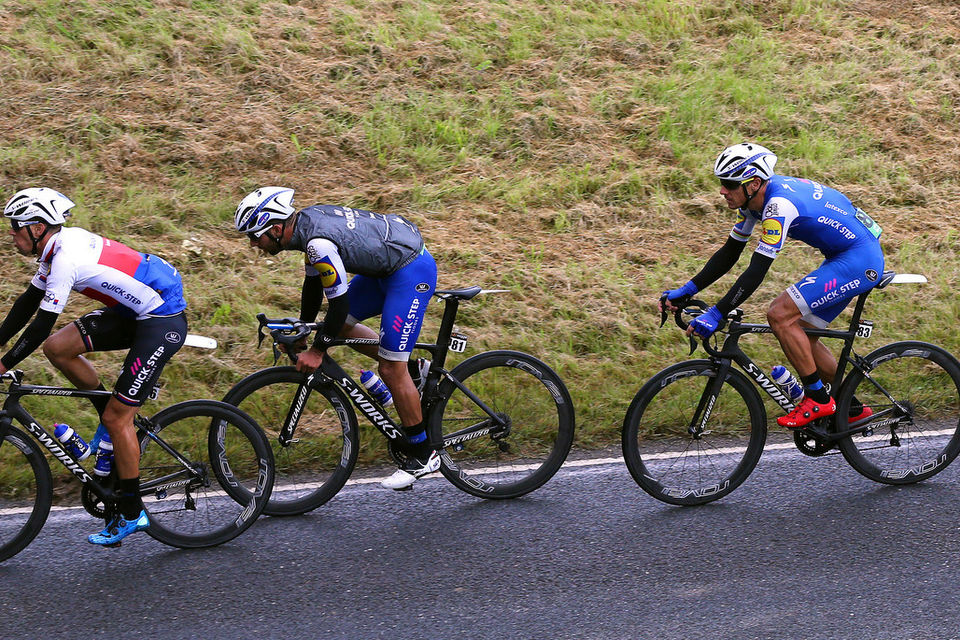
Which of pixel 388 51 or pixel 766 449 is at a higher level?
pixel 388 51

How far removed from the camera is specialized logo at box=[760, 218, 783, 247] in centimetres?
577

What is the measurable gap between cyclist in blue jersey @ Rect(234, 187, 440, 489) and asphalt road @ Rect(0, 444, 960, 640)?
2.19 ft

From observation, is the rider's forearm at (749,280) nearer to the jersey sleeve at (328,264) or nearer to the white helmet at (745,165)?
the white helmet at (745,165)

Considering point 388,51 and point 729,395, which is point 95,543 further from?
point 388,51

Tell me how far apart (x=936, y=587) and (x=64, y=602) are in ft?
14.3

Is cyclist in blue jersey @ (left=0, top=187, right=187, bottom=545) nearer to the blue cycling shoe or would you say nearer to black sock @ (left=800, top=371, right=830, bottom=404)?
the blue cycling shoe

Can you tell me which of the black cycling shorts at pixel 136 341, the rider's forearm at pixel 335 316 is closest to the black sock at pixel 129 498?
the black cycling shorts at pixel 136 341

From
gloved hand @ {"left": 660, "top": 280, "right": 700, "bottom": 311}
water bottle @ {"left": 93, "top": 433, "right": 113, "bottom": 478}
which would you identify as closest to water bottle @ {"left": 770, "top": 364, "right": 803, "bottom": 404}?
gloved hand @ {"left": 660, "top": 280, "right": 700, "bottom": 311}

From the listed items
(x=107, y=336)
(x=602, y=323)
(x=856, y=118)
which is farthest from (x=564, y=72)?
(x=107, y=336)

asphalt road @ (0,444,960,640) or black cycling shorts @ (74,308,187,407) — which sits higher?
black cycling shorts @ (74,308,187,407)

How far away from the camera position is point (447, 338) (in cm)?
602

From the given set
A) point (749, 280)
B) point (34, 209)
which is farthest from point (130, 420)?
point (749, 280)

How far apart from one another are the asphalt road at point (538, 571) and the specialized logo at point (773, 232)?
61.3 inches

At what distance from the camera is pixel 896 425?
6199 millimetres
